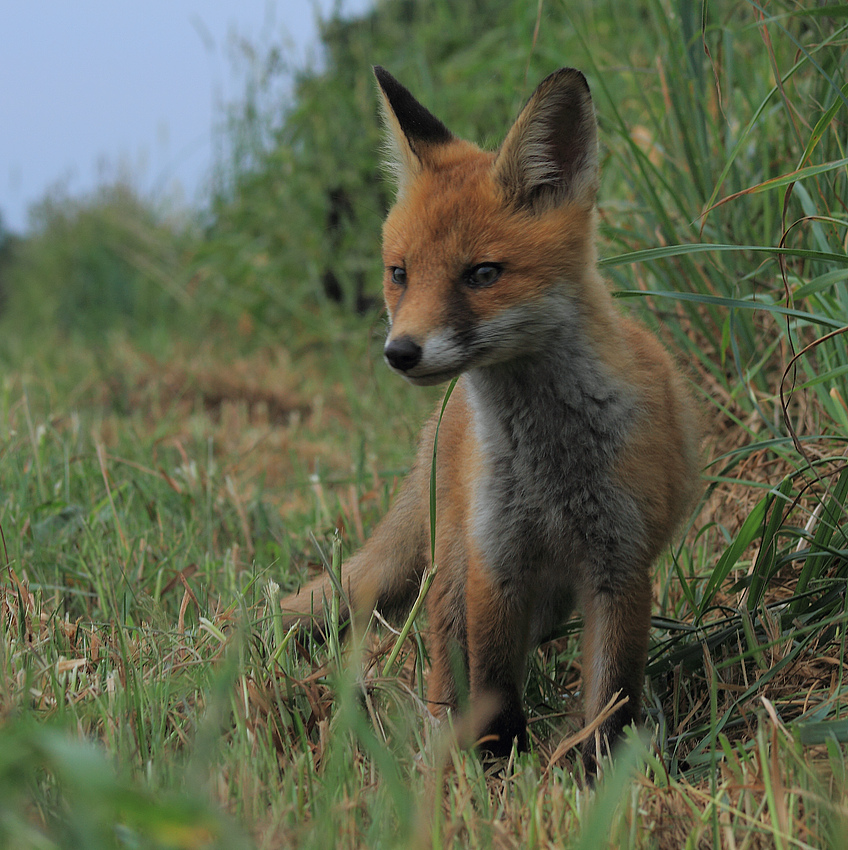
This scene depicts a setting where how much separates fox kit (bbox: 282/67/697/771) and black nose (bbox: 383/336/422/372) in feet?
0.33

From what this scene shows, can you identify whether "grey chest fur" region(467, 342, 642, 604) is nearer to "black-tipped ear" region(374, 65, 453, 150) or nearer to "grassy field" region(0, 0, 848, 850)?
"grassy field" region(0, 0, 848, 850)

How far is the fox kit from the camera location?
2.43 m

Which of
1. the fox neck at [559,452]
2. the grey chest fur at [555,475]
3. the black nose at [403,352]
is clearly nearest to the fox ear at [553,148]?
the fox neck at [559,452]

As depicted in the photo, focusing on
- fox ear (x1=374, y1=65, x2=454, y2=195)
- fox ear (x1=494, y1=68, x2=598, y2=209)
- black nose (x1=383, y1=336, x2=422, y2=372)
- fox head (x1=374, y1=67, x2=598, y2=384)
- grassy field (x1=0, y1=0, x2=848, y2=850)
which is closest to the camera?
grassy field (x1=0, y1=0, x2=848, y2=850)

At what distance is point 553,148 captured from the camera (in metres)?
2.64

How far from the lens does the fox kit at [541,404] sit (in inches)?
95.6

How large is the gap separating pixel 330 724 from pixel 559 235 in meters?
1.46

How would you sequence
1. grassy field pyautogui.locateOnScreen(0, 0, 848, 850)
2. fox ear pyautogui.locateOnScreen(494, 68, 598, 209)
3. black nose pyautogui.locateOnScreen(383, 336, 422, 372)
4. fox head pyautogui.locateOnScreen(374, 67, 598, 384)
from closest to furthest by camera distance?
grassy field pyautogui.locateOnScreen(0, 0, 848, 850), black nose pyautogui.locateOnScreen(383, 336, 422, 372), fox head pyautogui.locateOnScreen(374, 67, 598, 384), fox ear pyautogui.locateOnScreen(494, 68, 598, 209)

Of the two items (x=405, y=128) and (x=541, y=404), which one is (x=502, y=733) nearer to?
(x=541, y=404)

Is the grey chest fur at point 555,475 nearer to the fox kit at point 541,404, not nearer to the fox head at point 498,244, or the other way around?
the fox kit at point 541,404

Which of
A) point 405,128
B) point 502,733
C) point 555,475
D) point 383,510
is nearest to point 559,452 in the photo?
point 555,475

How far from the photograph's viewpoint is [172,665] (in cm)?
239

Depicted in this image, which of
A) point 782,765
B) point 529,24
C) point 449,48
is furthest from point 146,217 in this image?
point 782,765

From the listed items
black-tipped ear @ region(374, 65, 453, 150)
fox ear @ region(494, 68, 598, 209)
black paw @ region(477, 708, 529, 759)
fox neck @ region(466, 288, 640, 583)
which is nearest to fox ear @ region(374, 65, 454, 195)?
black-tipped ear @ region(374, 65, 453, 150)
